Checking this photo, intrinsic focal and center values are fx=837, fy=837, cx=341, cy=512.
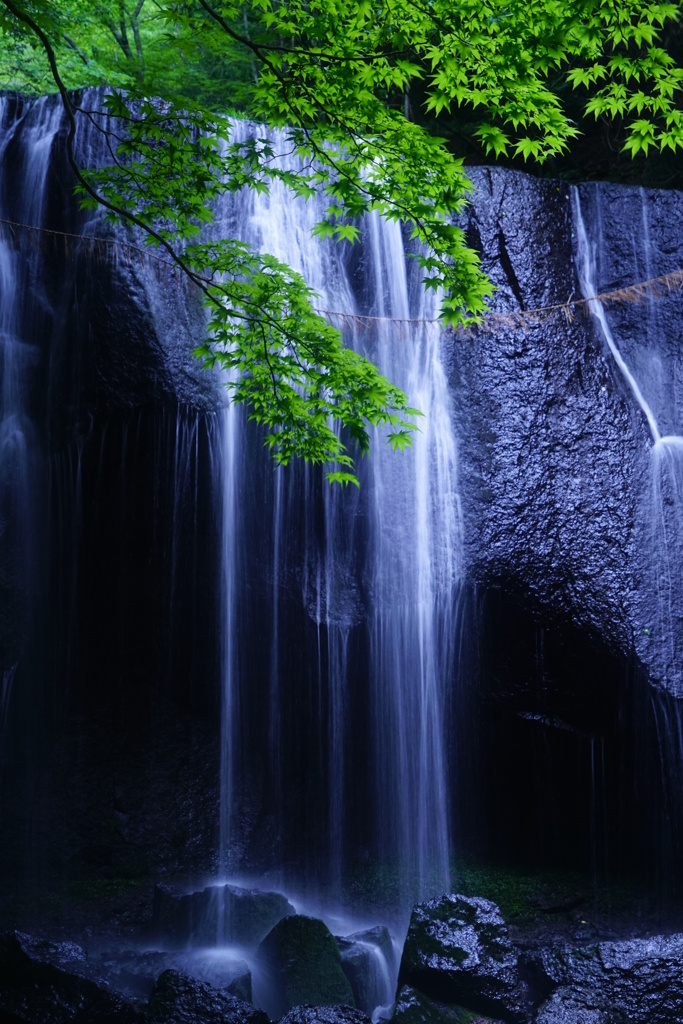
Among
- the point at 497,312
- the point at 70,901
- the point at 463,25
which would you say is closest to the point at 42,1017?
the point at 70,901

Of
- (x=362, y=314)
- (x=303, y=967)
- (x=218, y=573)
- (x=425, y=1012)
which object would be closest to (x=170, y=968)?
(x=303, y=967)

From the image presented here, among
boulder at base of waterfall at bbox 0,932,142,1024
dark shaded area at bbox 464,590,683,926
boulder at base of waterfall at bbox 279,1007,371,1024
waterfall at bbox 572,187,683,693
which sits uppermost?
waterfall at bbox 572,187,683,693

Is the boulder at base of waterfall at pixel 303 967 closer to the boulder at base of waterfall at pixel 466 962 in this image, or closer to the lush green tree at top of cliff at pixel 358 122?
the boulder at base of waterfall at pixel 466 962

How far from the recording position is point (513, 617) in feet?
29.8

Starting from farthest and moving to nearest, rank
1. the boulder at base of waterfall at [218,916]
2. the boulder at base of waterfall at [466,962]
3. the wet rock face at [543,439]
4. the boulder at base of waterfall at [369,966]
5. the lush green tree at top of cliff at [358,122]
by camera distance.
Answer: the wet rock face at [543,439] → the boulder at base of waterfall at [218,916] → the boulder at base of waterfall at [369,966] → the boulder at base of waterfall at [466,962] → the lush green tree at top of cliff at [358,122]

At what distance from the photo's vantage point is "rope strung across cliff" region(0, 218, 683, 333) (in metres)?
9.45

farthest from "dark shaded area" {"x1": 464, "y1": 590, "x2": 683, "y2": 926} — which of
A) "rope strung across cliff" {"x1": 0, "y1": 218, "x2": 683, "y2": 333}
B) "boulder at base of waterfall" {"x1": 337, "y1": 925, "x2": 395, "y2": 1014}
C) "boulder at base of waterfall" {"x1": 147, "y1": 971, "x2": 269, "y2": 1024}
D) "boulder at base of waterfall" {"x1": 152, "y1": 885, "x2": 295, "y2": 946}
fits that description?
"boulder at base of waterfall" {"x1": 147, "y1": 971, "x2": 269, "y2": 1024}

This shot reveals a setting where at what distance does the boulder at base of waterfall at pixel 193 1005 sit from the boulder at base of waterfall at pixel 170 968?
0.36 m

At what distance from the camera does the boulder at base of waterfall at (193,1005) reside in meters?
5.28

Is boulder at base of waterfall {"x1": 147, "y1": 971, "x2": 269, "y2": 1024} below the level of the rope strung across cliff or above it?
below

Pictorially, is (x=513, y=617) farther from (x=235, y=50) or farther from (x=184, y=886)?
(x=235, y=50)

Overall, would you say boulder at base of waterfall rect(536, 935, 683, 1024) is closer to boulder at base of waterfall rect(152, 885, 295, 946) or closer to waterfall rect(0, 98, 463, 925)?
boulder at base of waterfall rect(152, 885, 295, 946)

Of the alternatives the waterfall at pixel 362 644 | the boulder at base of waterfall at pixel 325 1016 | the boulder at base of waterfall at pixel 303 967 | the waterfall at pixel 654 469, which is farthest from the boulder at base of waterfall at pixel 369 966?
the waterfall at pixel 654 469

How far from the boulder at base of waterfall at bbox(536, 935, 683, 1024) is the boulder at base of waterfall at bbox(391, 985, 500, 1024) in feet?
1.77
